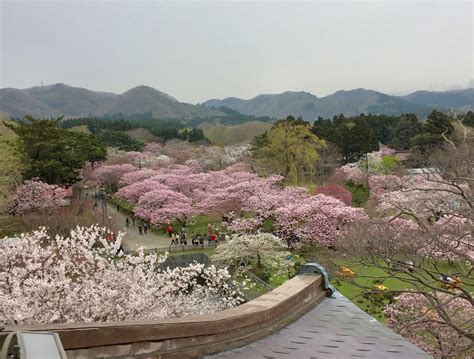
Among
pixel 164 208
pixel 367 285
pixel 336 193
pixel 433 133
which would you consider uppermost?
pixel 433 133

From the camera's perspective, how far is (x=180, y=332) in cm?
359

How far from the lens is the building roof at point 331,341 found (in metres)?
4.22

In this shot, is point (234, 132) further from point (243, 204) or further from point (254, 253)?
point (254, 253)

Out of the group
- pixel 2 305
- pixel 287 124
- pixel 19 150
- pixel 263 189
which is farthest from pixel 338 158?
pixel 2 305

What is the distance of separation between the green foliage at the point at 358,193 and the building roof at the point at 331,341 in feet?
105

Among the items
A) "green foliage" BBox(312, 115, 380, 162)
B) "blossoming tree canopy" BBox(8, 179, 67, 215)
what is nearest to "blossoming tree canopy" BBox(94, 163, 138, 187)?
"blossoming tree canopy" BBox(8, 179, 67, 215)

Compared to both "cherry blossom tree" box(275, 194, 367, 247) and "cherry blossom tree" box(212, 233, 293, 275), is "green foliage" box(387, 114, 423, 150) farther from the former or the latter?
"cherry blossom tree" box(212, 233, 293, 275)

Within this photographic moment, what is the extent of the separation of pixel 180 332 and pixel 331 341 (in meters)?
1.96

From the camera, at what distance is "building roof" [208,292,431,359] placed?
4219 millimetres

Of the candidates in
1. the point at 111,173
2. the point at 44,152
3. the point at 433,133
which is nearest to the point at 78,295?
the point at 44,152

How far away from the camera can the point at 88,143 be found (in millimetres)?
44719

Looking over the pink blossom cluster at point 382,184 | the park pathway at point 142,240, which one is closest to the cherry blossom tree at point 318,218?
the park pathway at point 142,240

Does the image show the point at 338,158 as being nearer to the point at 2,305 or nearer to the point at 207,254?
the point at 207,254

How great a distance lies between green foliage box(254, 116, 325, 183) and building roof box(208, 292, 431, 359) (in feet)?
107
